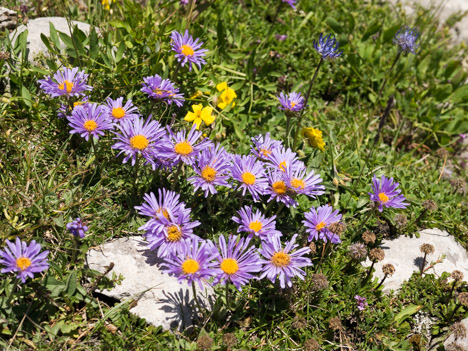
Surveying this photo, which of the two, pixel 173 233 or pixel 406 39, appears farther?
pixel 406 39

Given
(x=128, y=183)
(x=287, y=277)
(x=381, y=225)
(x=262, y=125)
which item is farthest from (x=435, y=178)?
(x=128, y=183)

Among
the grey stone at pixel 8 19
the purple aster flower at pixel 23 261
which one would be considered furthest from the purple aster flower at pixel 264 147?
the grey stone at pixel 8 19

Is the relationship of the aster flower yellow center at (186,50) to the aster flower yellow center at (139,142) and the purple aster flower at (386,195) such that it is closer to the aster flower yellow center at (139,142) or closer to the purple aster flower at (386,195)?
the aster flower yellow center at (139,142)


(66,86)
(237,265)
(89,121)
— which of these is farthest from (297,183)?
(66,86)

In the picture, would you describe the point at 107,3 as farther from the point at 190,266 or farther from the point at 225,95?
the point at 190,266

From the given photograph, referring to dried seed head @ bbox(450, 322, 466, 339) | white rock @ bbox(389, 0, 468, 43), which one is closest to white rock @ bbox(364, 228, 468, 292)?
dried seed head @ bbox(450, 322, 466, 339)

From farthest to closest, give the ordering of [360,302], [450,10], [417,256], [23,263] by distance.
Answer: [450,10] < [417,256] < [360,302] < [23,263]
